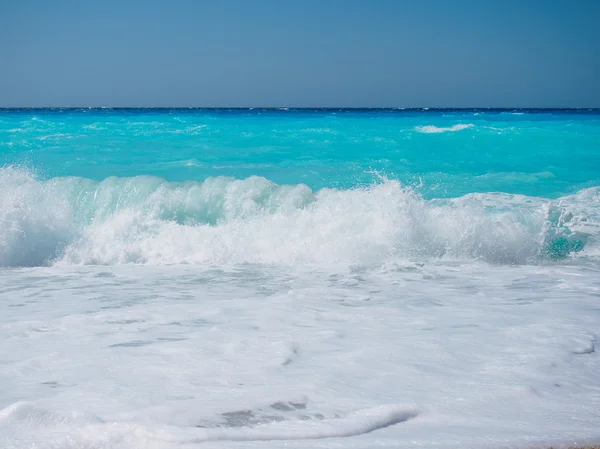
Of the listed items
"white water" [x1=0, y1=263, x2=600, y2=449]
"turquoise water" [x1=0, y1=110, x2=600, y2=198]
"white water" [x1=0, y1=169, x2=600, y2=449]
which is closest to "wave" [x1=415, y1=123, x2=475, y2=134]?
"turquoise water" [x1=0, y1=110, x2=600, y2=198]

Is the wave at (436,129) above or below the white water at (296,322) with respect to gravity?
above

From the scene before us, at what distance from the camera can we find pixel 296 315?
5.26 meters

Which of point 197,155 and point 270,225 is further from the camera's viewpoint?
point 197,155

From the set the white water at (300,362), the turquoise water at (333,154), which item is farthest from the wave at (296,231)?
the turquoise water at (333,154)

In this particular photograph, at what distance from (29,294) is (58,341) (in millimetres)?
1942

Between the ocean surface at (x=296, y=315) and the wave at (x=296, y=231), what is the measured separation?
0.11 feet

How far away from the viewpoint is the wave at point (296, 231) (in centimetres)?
811

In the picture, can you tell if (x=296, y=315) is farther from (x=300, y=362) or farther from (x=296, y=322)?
(x=300, y=362)

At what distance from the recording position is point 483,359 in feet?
13.5

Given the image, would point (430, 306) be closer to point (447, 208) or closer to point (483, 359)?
point (483, 359)

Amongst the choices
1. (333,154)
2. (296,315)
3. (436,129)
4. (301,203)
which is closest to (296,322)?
(296,315)

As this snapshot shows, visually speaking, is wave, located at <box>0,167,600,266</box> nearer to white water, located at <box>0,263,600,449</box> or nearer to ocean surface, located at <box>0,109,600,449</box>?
ocean surface, located at <box>0,109,600,449</box>

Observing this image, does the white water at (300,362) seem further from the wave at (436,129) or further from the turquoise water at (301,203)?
the wave at (436,129)

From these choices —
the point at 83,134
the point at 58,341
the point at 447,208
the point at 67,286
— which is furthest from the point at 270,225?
the point at 83,134
